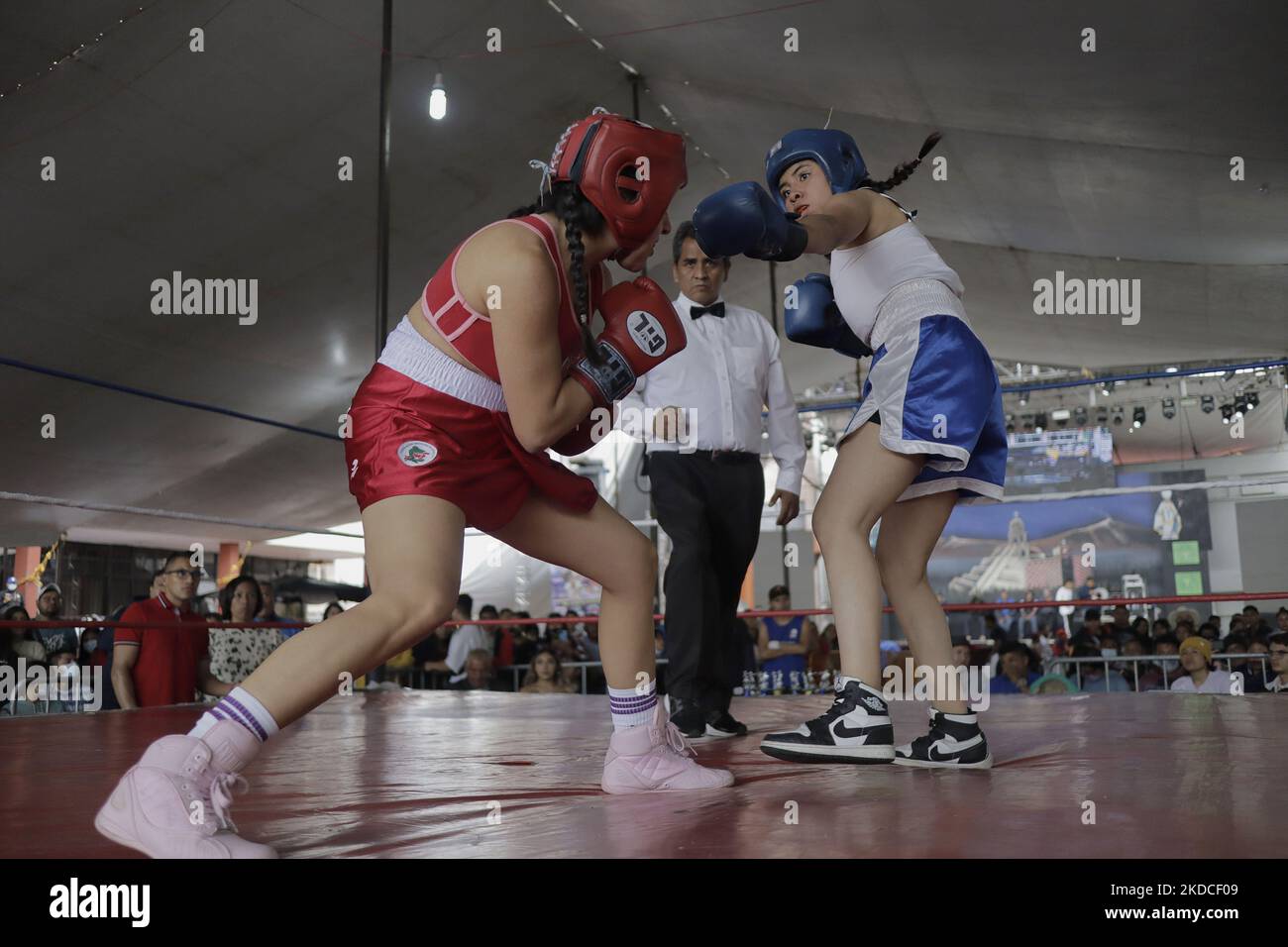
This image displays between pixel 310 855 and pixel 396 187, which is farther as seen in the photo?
pixel 396 187

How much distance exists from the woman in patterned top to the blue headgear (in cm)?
278

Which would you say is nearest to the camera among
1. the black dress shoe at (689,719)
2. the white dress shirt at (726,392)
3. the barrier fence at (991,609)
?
the black dress shoe at (689,719)

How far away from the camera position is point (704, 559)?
210 centimetres

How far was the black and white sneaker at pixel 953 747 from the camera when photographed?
1441mm

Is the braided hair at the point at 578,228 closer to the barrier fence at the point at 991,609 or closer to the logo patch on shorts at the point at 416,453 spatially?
the logo patch on shorts at the point at 416,453

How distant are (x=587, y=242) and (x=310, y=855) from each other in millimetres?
732

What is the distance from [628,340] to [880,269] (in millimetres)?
526

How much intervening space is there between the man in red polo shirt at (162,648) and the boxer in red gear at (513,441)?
2.14 m

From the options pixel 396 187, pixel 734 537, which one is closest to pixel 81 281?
pixel 396 187

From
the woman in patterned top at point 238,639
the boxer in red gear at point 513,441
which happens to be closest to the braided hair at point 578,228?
the boxer in red gear at point 513,441

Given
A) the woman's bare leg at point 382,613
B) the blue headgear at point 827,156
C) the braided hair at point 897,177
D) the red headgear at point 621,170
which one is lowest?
the woman's bare leg at point 382,613

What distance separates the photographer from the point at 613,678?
133 cm

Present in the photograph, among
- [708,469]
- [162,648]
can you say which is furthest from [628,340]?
[162,648]

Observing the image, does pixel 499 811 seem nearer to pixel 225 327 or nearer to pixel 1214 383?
pixel 225 327
